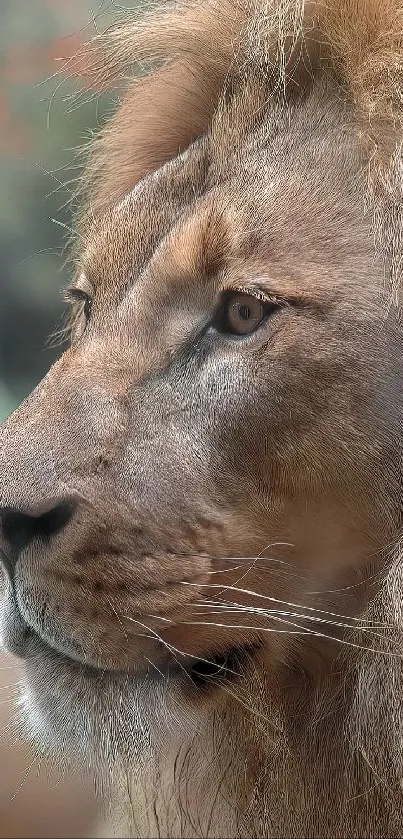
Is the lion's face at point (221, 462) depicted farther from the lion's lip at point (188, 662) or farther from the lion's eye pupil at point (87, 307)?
the lion's eye pupil at point (87, 307)

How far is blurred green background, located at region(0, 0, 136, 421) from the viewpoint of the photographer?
3.29ft

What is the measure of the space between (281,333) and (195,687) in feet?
1.04

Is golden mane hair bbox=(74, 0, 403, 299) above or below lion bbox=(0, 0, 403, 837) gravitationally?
above

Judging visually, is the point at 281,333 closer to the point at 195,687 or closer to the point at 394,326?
the point at 394,326

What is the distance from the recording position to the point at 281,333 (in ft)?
2.44

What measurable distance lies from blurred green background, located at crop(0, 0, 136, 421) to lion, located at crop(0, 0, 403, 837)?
0.21m

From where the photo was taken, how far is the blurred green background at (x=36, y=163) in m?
1.00

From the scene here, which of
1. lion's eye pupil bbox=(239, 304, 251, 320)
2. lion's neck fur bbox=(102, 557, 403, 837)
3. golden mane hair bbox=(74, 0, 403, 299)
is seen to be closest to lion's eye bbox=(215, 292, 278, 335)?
lion's eye pupil bbox=(239, 304, 251, 320)

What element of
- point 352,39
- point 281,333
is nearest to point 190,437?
point 281,333

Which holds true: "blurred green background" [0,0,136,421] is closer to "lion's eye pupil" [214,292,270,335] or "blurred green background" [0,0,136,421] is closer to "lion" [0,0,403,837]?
"lion" [0,0,403,837]

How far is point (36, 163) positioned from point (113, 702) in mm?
593

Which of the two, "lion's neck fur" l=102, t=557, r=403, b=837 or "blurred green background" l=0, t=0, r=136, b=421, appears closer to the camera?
"lion's neck fur" l=102, t=557, r=403, b=837

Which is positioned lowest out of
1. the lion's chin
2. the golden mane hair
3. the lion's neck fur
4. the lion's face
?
the lion's neck fur

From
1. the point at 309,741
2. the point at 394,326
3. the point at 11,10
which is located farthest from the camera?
the point at 11,10
